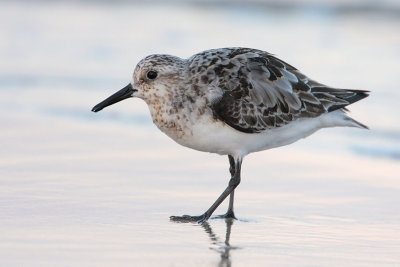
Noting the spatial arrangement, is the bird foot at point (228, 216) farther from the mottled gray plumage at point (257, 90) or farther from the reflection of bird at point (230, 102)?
the mottled gray plumage at point (257, 90)

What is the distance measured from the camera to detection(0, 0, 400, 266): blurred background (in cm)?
609

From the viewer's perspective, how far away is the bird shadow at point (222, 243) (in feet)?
18.9

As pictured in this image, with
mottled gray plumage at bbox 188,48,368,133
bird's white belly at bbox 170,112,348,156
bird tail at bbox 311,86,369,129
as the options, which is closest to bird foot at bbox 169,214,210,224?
bird's white belly at bbox 170,112,348,156

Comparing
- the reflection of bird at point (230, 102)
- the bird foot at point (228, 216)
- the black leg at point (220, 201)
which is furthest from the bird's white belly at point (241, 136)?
the bird foot at point (228, 216)

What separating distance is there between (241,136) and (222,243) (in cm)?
115

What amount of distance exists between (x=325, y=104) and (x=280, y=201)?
37.3 inches

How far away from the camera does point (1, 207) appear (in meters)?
6.86

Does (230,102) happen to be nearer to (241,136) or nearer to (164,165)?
(241,136)

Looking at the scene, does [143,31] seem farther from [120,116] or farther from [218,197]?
[218,197]

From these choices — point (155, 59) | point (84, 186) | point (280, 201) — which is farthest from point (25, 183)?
point (280, 201)

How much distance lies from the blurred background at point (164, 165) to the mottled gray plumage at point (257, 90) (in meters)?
0.79

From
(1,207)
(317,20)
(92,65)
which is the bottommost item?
(1,207)

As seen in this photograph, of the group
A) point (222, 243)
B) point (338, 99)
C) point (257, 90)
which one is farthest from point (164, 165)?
point (222, 243)

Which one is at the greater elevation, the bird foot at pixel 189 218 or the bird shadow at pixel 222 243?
the bird foot at pixel 189 218
